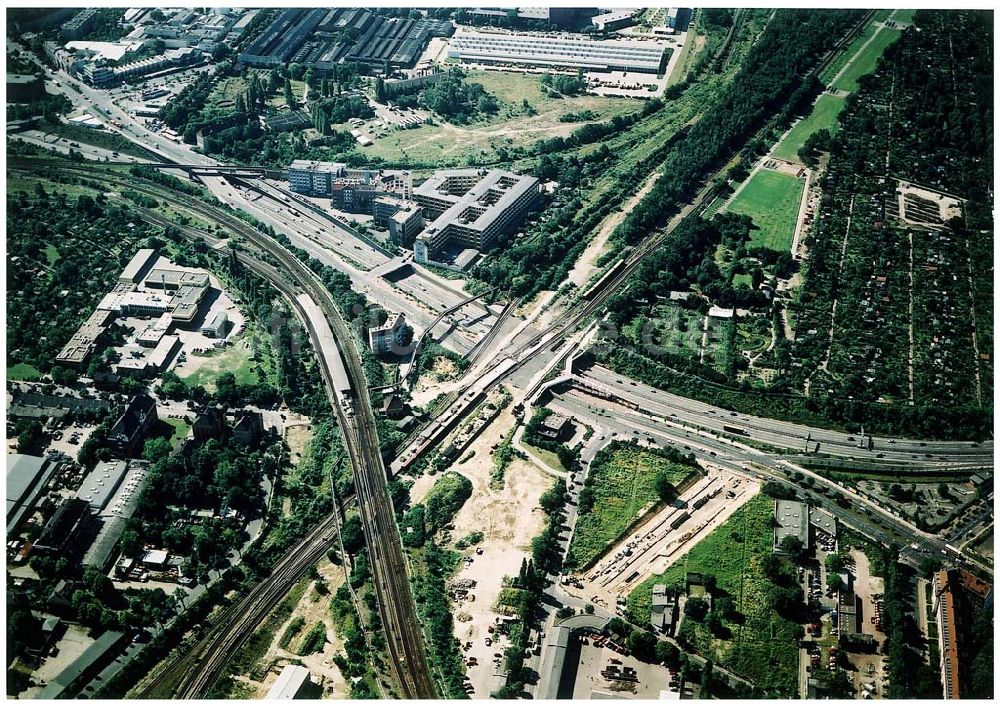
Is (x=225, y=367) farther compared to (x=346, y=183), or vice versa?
(x=346, y=183)

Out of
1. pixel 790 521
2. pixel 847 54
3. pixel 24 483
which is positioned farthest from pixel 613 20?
pixel 24 483

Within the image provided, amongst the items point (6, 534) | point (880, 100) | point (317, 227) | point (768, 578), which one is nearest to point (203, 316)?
point (317, 227)

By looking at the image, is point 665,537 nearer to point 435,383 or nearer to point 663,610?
point 663,610

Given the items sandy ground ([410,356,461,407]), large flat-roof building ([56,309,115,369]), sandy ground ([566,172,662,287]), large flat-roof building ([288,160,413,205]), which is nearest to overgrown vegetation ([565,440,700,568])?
sandy ground ([410,356,461,407])

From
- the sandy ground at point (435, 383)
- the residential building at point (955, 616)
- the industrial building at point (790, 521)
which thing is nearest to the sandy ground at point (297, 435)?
the sandy ground at point (435, 383)

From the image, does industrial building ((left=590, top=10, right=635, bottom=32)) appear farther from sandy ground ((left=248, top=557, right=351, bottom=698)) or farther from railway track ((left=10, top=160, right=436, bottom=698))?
sandy ground ((left=248, top=557, right=351, bottom=698))

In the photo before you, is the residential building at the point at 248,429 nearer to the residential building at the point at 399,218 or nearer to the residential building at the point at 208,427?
the residential building at the point at 208,427
